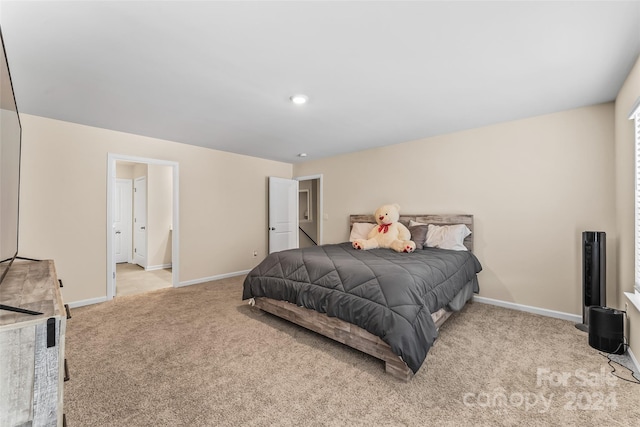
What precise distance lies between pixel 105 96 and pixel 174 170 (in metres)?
1.73

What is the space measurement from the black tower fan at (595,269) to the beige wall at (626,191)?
11 centimetres

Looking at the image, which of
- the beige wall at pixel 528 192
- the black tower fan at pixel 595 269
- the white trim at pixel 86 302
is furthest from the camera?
the white trim at pixel 86 302

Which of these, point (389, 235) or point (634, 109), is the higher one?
point (634, 109)

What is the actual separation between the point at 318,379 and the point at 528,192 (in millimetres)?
3059

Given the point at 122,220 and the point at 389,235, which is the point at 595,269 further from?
the point at 122,220

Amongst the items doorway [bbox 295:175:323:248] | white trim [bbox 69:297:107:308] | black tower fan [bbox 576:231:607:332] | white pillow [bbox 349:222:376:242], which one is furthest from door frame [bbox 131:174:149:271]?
black tower fan [bbox 576:231:607:332]

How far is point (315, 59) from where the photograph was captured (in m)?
1.97

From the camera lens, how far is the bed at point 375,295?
189cm

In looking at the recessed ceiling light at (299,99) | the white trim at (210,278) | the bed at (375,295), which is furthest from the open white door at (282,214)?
the recessed ceiling light at (299,99)

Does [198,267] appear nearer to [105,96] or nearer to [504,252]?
[105,96]

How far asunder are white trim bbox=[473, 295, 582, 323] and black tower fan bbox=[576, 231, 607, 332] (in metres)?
0.37

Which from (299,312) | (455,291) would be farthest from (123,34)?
(455,291)

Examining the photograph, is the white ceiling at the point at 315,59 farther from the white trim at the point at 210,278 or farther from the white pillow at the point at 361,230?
the white trim at the point at 210,278

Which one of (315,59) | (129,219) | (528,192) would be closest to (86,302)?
(129,219)
